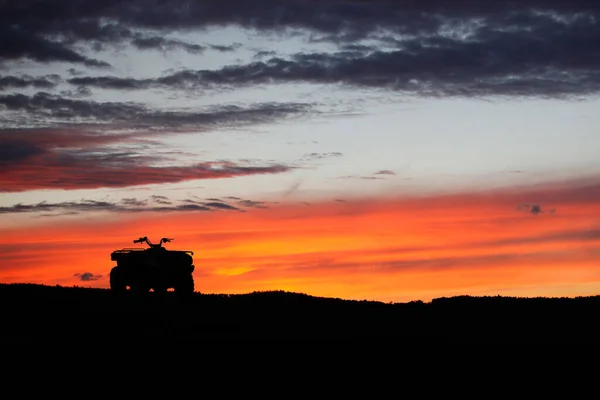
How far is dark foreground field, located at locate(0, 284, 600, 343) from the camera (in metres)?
32.1

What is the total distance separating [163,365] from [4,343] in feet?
22.0

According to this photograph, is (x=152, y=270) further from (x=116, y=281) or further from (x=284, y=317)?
(x=284, y=317)

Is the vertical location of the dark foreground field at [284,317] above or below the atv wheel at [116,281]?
below

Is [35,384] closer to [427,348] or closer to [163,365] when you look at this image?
[163,365]

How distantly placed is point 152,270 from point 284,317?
9.79m

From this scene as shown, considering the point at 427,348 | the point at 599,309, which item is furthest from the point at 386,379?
the point at 599,309

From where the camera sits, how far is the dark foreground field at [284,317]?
32094mm

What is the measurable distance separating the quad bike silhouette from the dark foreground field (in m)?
0.82

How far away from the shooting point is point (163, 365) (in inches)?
1050

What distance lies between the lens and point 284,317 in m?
35.6

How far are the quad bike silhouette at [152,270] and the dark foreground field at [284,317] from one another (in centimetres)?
82

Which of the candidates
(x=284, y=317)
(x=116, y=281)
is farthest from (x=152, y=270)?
(x=284, y=317)

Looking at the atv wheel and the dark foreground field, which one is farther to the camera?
the atv wheel

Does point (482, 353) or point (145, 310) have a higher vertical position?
point (145, 310)
